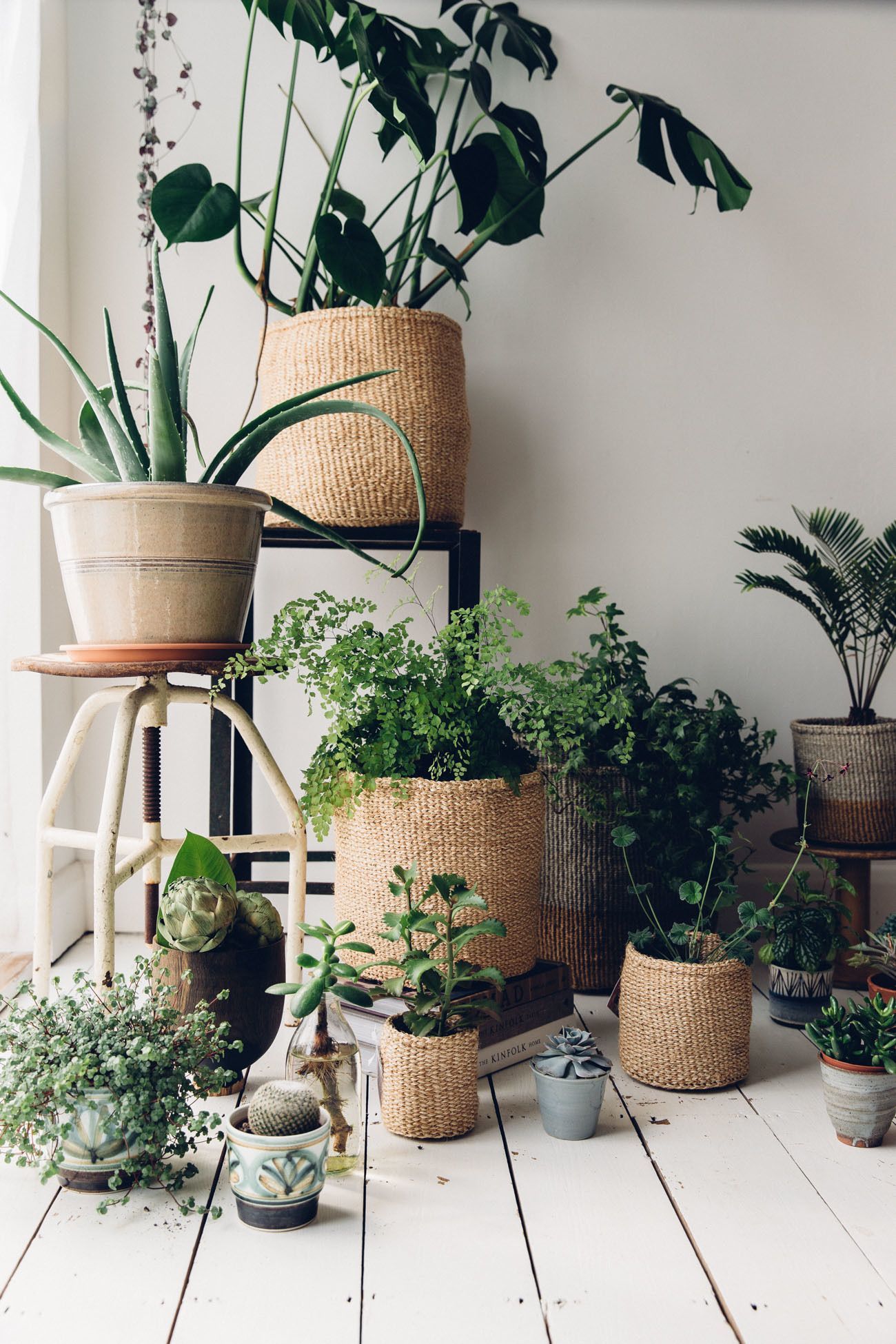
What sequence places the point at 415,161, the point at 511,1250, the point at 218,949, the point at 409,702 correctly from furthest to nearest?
the point at 415,161 → the point at 409,702 → the point at 218,949 → the point at 511,1250

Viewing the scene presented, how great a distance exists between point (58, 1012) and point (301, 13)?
1.58m

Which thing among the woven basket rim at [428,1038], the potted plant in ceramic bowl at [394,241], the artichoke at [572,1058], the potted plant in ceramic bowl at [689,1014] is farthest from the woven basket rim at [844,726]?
the woven basket rim at [428,1038]

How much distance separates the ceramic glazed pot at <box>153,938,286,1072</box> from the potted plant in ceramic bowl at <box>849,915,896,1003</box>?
79cm

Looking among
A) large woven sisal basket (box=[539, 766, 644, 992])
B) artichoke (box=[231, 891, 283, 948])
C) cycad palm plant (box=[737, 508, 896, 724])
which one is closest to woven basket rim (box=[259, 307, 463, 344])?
cycad palm plant (box=[737, 508, 896, 724])

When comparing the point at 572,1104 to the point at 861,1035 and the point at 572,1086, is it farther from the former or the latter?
the point at 861,1035

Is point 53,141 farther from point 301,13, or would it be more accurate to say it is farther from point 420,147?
point 420,147

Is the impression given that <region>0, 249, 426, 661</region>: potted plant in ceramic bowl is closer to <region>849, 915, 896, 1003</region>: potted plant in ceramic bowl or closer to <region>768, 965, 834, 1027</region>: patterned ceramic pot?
<region>849, 915, 896, 1003</region>: potted plant in ceramic bowl

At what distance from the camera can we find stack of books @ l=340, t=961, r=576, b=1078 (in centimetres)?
157

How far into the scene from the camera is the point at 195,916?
1400mm

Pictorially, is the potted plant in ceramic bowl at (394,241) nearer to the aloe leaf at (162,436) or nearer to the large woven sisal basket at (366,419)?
the large woven sisal basket at (366,419)

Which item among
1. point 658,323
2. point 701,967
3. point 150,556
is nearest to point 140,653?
point 150,556

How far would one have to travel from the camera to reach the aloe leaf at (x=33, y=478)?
1.39 metres

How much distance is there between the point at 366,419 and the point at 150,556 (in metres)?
0.60

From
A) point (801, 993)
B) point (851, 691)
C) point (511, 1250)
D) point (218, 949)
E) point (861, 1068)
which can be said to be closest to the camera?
point (511, 1250)
